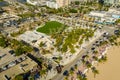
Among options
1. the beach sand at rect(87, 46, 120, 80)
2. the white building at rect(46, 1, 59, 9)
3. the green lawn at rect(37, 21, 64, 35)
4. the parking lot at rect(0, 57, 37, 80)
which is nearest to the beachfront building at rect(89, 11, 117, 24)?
the green lawn at rect(37, 21, 64, 35)

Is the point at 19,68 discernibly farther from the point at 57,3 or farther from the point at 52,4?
the point at 52,4

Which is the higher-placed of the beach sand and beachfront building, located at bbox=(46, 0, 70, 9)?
beachfront building, located at bbox=(46, 0, 70, 9)

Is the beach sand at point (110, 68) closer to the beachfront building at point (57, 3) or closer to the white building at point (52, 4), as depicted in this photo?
the beachfront building at point (57, 3)

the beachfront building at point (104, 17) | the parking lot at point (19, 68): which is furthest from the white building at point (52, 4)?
the parking lot at point (19, 68)

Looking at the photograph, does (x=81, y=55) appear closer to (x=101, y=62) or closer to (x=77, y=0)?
(x=101, y=62)

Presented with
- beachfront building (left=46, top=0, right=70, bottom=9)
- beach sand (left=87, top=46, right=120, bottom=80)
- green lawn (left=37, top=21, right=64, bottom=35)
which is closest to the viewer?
beach sand (left=87, top=46, right=120, bottom=80)

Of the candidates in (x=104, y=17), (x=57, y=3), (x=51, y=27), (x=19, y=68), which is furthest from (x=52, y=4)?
(x=19, y=68)

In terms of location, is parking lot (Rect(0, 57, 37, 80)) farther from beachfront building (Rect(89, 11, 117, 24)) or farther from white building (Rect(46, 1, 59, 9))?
white building (Rect(46, 1, 59, 9))
